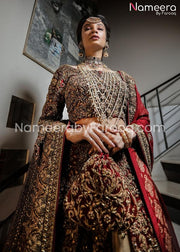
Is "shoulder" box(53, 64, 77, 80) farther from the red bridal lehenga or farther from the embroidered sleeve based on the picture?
the embroidered sleeve

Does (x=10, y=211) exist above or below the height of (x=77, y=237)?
below

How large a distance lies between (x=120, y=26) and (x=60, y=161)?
8.90 feet

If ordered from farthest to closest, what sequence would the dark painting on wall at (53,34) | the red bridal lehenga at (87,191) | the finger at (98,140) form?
1. the dark painting on wall at (53,34)
2. the finger at (98,140)
3. the red bridal lehenga at (87,191)

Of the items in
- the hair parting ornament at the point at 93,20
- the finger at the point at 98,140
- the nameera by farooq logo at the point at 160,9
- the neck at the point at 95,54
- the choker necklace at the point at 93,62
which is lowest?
the finger at the point at 98,140

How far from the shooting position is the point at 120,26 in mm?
2371

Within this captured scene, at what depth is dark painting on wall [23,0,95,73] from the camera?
43.9 inches

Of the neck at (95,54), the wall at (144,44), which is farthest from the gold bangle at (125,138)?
the wall at (144,44)

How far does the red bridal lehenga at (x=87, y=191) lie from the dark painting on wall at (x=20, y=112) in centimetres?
33

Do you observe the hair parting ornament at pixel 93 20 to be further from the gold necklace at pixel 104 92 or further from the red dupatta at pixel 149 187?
the red dupatta at pixel 149 187

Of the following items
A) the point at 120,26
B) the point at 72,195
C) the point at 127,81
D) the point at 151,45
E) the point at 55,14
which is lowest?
the point at 72,195

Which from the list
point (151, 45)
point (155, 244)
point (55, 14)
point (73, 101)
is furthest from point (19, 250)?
point (151, 45)

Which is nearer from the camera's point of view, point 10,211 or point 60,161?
point 60,161

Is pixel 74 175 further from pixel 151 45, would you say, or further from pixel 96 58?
pixel 151 45

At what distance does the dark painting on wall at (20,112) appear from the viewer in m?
0.91
